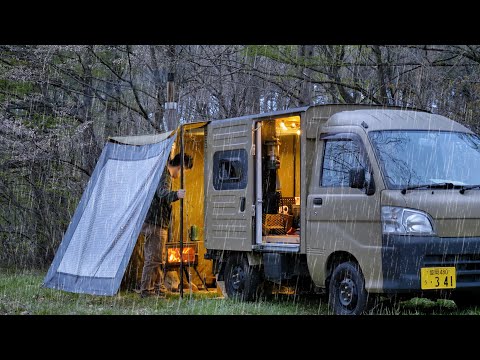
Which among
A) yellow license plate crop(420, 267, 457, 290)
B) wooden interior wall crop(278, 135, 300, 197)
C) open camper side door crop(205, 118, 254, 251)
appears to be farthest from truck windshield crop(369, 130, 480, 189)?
wooden interior wall crop(278, 135, 300, 197)

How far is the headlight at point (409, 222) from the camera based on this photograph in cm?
860

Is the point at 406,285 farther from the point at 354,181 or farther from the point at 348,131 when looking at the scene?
the point at 348,131

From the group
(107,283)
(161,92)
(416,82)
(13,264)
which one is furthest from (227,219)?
(13,264)

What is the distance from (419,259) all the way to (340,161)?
1.76 m

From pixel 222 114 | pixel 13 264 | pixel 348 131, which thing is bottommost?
pixel 13 264

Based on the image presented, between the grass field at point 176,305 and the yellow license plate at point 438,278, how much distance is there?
0.87 meters

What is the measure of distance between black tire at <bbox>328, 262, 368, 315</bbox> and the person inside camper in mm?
3164

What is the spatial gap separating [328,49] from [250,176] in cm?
677

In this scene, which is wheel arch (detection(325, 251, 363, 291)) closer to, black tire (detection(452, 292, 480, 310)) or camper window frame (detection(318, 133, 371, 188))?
camper window frame (detection(318, 133, 371, 188))

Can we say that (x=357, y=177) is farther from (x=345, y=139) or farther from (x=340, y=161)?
(x=345, y=139)

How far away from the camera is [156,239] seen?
1188 centimetres

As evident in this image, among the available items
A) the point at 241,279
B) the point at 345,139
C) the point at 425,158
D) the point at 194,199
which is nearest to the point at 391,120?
the point at 345,139

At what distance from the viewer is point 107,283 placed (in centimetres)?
1102

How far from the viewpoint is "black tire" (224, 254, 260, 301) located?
37.6 ft
